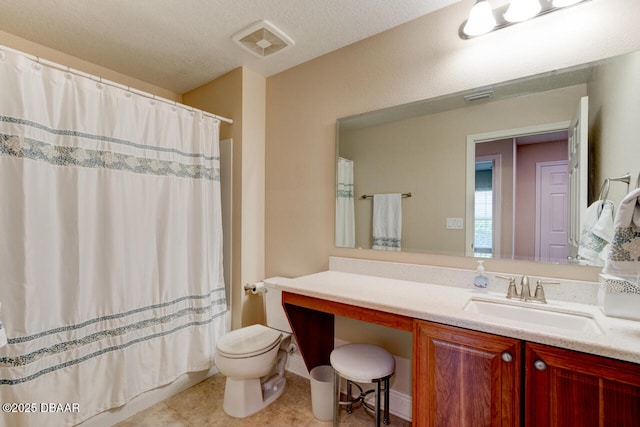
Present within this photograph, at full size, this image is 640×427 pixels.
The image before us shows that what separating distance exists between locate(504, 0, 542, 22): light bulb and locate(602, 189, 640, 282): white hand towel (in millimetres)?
971

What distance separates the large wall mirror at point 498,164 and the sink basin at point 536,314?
0.27 m

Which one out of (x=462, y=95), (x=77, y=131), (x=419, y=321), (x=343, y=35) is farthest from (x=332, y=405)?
(x=343, y=35)

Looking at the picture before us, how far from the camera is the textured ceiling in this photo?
164 cm

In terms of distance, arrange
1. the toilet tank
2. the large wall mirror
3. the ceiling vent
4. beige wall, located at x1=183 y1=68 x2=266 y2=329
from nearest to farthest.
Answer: the large wall mirror → the ceiling vent → the toilet tank → beige wall, located at x1=183 y1=68 x2=266 y2=329

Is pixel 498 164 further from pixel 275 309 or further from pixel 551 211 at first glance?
pixel 275 309

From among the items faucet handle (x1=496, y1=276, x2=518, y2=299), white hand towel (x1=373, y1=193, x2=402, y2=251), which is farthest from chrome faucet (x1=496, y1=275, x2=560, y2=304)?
white hand towel (x1=373, y1=193, x2=402, y2=251)

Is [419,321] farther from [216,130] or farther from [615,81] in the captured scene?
[216,130]

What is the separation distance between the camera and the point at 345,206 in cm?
206

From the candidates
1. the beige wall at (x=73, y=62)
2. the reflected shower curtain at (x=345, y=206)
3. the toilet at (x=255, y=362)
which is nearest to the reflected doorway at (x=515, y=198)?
the reflected shower curtain at (x=345, y=206)

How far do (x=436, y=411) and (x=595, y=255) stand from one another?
3.18 ft

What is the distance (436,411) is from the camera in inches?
45.6

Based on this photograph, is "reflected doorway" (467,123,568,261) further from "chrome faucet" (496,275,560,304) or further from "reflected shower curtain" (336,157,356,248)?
"reflected shower curtain" (336,157,356,248)

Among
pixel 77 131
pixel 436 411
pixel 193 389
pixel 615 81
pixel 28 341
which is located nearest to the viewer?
pixel 436 411

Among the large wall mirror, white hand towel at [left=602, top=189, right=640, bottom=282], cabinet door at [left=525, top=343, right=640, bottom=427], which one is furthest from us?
the large wall mirror
